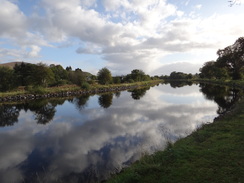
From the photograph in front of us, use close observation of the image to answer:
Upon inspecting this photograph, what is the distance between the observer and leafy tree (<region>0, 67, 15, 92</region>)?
1704 inches

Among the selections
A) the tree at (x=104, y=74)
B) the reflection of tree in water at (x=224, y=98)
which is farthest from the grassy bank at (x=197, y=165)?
the tree at (x=104, y=74)

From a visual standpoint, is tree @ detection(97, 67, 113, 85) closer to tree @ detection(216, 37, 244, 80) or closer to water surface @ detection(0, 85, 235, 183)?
tree @ detection(216, 37, 244, 80)

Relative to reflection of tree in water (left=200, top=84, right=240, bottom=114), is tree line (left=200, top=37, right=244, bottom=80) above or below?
above

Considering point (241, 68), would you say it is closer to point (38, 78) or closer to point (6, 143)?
point (38, 78)

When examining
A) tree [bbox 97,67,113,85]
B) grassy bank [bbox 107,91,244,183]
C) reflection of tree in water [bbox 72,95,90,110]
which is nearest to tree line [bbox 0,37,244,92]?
tree [bbox 97,67,113,85]

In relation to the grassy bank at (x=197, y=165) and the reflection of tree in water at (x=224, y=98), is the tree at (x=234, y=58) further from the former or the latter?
the grassy bank at (x=197, y=165)

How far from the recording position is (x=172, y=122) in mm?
18016

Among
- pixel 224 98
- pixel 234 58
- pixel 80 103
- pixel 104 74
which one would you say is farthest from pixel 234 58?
pixel 80 103

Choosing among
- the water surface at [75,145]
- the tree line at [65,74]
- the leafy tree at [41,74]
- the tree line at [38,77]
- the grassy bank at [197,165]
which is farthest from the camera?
the leafy tree at [41,74]

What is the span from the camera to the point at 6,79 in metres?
43.8

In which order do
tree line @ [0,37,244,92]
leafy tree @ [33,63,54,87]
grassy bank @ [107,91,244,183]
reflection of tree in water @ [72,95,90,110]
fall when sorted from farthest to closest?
1. leafy tree @ [33,63,54,87]
2. tree line @ [0,37,244,92]
3. reflection of tree in water @ [72,95,90,110]
4. grassy bank @ [107,91,244,183]

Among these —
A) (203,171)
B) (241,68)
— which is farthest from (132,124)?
(241,68)

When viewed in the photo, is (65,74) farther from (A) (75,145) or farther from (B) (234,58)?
(A) (75,145)

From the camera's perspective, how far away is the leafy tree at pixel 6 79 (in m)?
43.3
